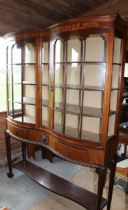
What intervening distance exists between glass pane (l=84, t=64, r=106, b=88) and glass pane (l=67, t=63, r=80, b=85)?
0.10 metres

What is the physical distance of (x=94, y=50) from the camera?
1.69 meters

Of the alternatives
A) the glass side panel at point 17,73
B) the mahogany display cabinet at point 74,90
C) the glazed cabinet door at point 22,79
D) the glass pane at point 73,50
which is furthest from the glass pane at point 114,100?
the glass side panel at point 17,73

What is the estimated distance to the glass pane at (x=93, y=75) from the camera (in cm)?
169

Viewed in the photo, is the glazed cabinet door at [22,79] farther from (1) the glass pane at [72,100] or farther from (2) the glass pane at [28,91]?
(1) the glass pane at [72,100]

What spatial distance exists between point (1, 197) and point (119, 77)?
6.37ft

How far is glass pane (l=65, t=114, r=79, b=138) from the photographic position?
187cm

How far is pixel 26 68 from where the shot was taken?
7.35 feet

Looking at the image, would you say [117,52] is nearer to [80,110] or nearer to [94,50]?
[94,50]

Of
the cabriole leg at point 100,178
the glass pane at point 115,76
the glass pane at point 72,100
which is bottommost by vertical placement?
the cabriole leg at point 100,178

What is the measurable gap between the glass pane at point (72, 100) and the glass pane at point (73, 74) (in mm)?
97

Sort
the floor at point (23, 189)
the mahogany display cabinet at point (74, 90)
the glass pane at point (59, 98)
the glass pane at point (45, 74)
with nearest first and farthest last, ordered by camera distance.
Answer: the mahogany display cabinet at point (74, 90) < the glass pane at point (59, 98) < the glass pane at point (45, 74) < the floor at point (23, 189)

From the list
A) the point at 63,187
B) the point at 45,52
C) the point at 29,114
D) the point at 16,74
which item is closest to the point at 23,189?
the point at 63,187

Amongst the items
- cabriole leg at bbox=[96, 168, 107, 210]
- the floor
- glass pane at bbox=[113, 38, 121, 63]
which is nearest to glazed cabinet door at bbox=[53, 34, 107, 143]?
glass pane at bbox=[113, 38, 121, 63]

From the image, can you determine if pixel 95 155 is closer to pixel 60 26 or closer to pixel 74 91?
pixel 74 91
